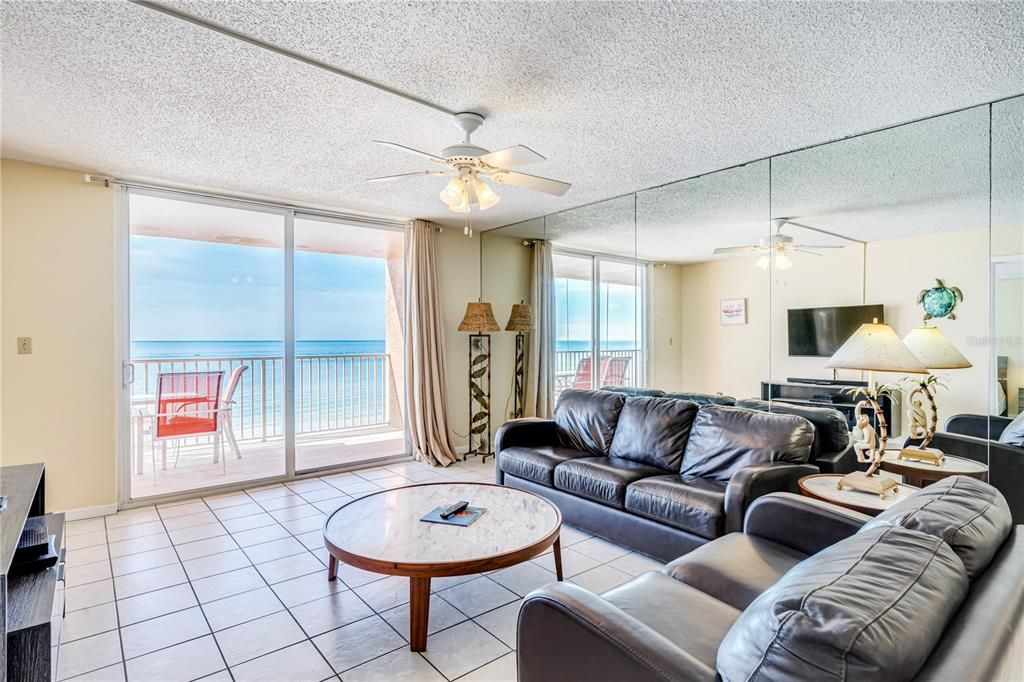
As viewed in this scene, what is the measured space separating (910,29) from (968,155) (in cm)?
134

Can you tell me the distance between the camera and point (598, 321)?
5.19 meters

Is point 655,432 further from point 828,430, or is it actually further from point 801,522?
point 801,522

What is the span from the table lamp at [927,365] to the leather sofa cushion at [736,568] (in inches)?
51.5

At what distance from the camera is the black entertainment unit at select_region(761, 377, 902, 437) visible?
3.14 m

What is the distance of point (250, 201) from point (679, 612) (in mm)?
4429

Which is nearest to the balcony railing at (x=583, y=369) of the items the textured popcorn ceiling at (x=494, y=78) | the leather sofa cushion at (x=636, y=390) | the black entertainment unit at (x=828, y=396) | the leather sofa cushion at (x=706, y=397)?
the leather sofa cushion at (x=636, y=390)

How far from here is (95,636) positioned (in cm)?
216

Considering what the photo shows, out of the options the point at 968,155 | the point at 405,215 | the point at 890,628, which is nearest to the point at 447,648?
the point at 890,628

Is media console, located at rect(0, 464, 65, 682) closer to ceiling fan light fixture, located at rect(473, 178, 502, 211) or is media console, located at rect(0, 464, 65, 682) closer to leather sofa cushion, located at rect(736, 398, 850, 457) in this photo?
ceiling fan light fixture, located at rect(473, 178, 502, 211)

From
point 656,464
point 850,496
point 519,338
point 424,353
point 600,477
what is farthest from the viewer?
point 519,338

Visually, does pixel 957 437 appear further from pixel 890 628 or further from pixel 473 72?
pixel 473 72

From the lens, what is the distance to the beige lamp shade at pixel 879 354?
2.29 meters

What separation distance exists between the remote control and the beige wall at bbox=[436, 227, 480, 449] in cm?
291

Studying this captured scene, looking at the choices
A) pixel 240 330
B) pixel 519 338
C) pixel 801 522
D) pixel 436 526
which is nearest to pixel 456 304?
pixel 519 338
